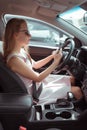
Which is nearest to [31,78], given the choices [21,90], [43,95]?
[21,90]

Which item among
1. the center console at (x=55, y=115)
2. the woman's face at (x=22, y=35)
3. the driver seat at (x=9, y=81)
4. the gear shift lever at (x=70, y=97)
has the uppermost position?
the woman's face at (x=22, y=35)

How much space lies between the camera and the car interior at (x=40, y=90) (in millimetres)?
1934

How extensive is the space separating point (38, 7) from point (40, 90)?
65 cm

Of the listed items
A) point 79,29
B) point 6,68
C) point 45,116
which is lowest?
point 45,116

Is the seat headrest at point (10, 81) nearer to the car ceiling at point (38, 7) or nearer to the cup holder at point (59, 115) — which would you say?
the cup holder at point (59, 115)

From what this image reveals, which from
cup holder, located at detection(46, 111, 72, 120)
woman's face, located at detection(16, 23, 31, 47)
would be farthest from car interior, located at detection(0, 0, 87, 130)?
woman's face, located at detection(16, 23, 31, 47)

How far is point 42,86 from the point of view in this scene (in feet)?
7.58

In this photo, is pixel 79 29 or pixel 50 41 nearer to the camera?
A: pixel 79 29

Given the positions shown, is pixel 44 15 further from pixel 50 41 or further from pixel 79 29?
pixel 50 41

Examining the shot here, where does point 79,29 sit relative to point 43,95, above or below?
Answer: above

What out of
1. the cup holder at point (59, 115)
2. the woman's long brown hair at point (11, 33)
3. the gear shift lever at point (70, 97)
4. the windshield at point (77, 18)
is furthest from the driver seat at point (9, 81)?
the windshield at point (77, 18)

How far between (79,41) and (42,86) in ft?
2.06

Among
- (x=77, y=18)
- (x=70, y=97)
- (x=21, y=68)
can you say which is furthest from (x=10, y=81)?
(x=77, y=18)

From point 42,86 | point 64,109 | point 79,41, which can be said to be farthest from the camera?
point 79,41
